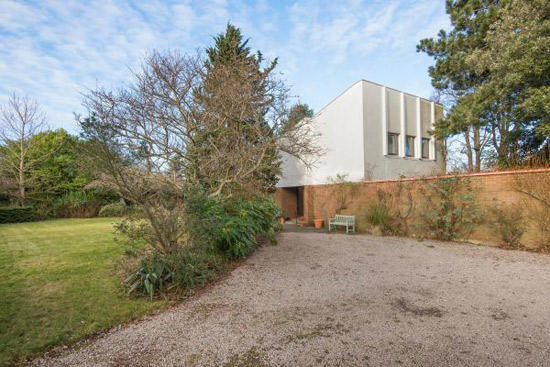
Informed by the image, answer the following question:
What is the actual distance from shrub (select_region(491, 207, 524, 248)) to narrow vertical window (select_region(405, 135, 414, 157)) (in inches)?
316

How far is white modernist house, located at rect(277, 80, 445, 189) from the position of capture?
1325 cm

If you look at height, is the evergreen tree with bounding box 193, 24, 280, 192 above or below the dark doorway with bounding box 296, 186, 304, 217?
above

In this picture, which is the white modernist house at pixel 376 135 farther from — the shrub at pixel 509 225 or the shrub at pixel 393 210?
the shrub at pixel 509 225

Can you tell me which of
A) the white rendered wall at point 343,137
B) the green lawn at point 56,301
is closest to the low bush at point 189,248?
the green lawn at point 56,301

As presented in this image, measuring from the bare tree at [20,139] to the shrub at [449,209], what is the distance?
23.1 m

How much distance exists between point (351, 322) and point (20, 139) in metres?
23.9

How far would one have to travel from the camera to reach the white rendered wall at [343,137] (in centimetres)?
1327

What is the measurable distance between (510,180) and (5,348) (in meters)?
10.3

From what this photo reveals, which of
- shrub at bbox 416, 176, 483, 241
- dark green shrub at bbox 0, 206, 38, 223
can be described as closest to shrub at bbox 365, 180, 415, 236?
shrub at bbox 416, 176, 483, 241

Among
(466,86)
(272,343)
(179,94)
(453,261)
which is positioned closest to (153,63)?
(179,94)

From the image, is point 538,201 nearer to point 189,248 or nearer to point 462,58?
point 462,58

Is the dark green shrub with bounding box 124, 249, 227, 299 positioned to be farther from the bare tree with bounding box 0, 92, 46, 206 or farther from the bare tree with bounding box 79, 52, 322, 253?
the bare tree with bounding box 0, 92, 46, 206

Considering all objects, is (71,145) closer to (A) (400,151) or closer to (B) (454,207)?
(B) (454,207)

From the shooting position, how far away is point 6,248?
24.0ft
